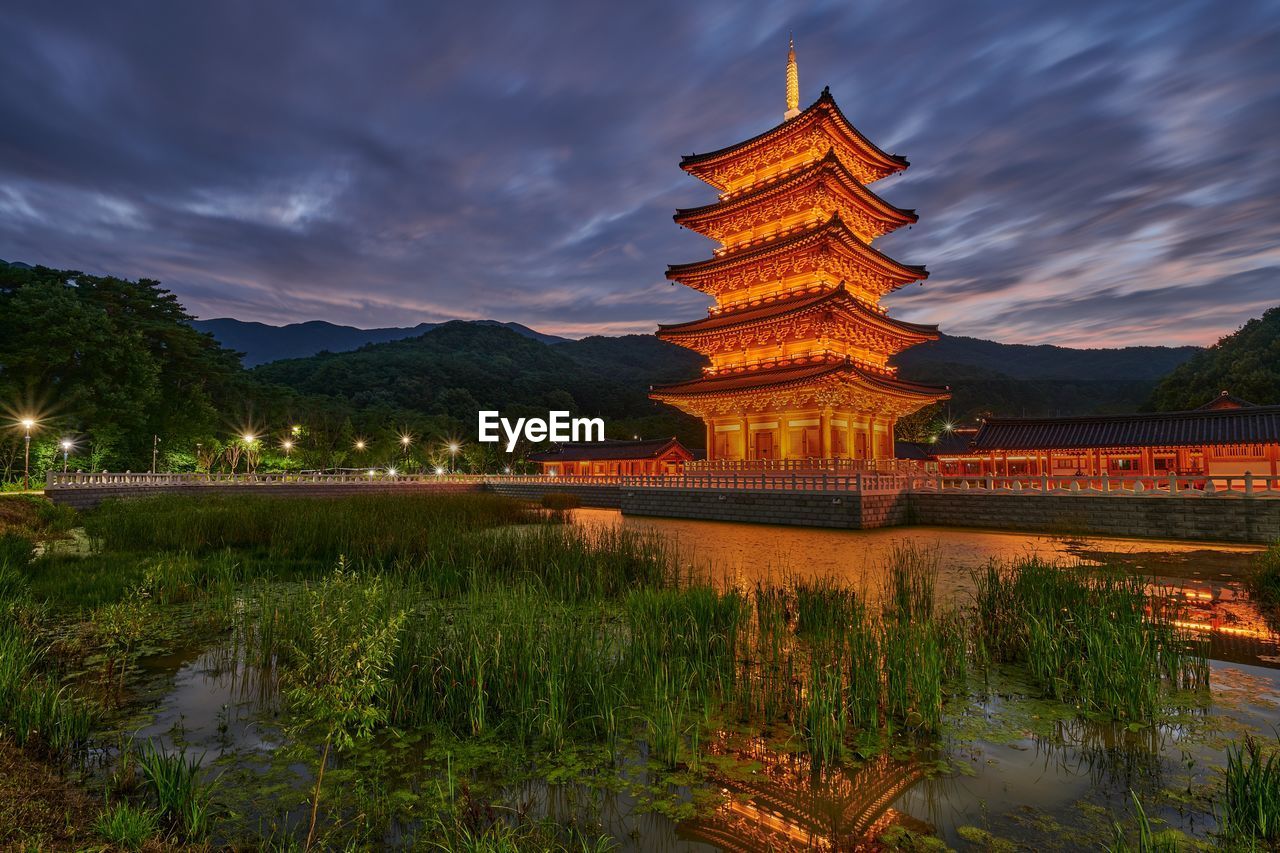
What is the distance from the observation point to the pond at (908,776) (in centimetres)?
372

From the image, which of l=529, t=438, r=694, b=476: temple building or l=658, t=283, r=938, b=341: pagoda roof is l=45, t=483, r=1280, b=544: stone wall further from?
l=529, t=438, r=694, b=476: temple building

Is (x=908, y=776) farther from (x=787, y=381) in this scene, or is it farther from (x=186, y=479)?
(x=186, y=479)

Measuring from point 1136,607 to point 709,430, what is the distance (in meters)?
26.0

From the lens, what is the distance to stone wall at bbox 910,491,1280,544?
1694cm

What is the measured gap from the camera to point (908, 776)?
4.29 m

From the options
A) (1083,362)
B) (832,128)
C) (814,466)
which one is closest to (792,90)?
(832,128)

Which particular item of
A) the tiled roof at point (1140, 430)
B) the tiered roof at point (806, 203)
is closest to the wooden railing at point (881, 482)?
the tiled roof at point (1140, 430)

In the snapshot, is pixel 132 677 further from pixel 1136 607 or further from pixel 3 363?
pixel 3 363

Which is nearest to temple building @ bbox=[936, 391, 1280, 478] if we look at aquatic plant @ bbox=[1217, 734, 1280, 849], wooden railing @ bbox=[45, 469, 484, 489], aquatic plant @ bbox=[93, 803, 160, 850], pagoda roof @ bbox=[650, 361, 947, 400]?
pagoda roof @ bbox=[650, 361, 947, 400]

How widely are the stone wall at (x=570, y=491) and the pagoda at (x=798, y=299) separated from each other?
20.2ft

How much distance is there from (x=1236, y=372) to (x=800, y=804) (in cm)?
6410

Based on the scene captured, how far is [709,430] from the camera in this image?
32906 millimetres

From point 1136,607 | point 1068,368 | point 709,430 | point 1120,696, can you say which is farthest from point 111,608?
point 1068,368

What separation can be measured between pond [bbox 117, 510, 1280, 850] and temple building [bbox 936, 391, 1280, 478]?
2460 cm
